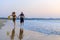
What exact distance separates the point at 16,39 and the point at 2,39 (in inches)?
29.7

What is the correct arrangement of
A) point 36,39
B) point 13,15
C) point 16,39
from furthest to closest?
point 36,39
point 16,39
point 13,15

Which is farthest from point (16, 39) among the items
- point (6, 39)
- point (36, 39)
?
point (36, 39)

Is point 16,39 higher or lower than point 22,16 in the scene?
lower

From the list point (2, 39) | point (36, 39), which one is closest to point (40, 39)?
point (36, 39)

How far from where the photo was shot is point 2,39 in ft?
30.7

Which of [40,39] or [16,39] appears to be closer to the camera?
[16,39]

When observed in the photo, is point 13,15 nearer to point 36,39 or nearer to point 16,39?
point 16,39

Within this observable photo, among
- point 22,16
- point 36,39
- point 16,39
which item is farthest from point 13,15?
point 36,39

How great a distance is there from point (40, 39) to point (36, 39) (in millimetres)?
222

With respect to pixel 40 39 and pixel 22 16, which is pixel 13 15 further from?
pixel 40 39

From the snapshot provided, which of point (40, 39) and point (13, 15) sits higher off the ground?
point (13, 15)

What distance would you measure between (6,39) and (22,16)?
5.96ft

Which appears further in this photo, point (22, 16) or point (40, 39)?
point (40, 39)

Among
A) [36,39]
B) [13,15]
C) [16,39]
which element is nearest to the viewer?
[13,15]
